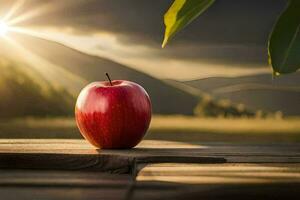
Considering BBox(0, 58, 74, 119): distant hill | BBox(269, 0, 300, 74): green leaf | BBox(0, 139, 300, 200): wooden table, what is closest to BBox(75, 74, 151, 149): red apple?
BBox(0, 139, 300, 200): wooden table

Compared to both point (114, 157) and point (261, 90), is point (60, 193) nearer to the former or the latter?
point (114, 157)

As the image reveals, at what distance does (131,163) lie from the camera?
Answer: 1086 mm

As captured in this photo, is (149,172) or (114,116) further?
(114,116)

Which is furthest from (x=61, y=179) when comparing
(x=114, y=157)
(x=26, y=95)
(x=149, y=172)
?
(x=26, y=95)

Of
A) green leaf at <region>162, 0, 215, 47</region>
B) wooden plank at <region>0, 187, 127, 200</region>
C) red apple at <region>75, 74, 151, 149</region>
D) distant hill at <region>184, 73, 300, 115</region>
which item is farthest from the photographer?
distant hill at <region>184, 73, 300, 115</region>

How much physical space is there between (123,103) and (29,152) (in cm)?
29

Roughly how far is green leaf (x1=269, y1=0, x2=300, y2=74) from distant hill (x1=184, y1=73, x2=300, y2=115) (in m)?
2.15

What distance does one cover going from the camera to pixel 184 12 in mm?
410

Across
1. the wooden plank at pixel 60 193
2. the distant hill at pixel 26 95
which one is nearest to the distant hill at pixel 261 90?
the distant hill at pixel 26 95

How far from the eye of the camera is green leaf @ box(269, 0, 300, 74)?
0.43m

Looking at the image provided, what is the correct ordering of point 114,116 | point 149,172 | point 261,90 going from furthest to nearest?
point 261,90 → point 114,116 → point 149,172

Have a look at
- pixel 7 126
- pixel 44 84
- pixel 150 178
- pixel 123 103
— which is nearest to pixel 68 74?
pixel 44 84

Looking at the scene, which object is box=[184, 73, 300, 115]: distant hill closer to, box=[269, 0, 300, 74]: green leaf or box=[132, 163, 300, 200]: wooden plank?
Answer: box=[132, 163, 300, 200]: wooden plank

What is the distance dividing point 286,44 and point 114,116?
953mm
